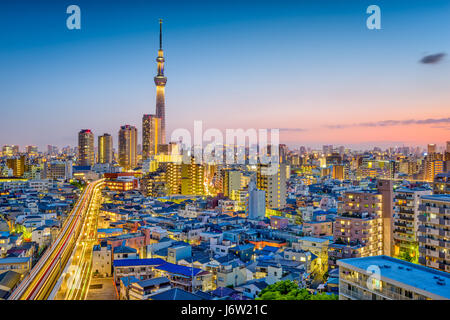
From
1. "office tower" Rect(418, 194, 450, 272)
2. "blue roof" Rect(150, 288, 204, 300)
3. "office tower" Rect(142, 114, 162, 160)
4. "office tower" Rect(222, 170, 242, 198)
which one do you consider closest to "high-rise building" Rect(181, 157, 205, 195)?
"office tower" Rect(222, 170, 242, 198)

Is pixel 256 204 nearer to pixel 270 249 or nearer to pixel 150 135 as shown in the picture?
pixel 270 249

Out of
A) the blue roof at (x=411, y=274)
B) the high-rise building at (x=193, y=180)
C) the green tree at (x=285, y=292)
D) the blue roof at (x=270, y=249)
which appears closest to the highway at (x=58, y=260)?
the green tree at (x=285, y=292)

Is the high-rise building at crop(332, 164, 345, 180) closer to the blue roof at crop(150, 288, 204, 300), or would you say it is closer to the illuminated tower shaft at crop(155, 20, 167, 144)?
the illuminated tower shaft at crop(155, 20, 167, 144)

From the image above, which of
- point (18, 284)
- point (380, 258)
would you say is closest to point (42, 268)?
point (18, 284)

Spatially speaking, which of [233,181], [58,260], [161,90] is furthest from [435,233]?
[161,90]

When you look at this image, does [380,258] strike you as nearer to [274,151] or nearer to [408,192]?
[408,192]
